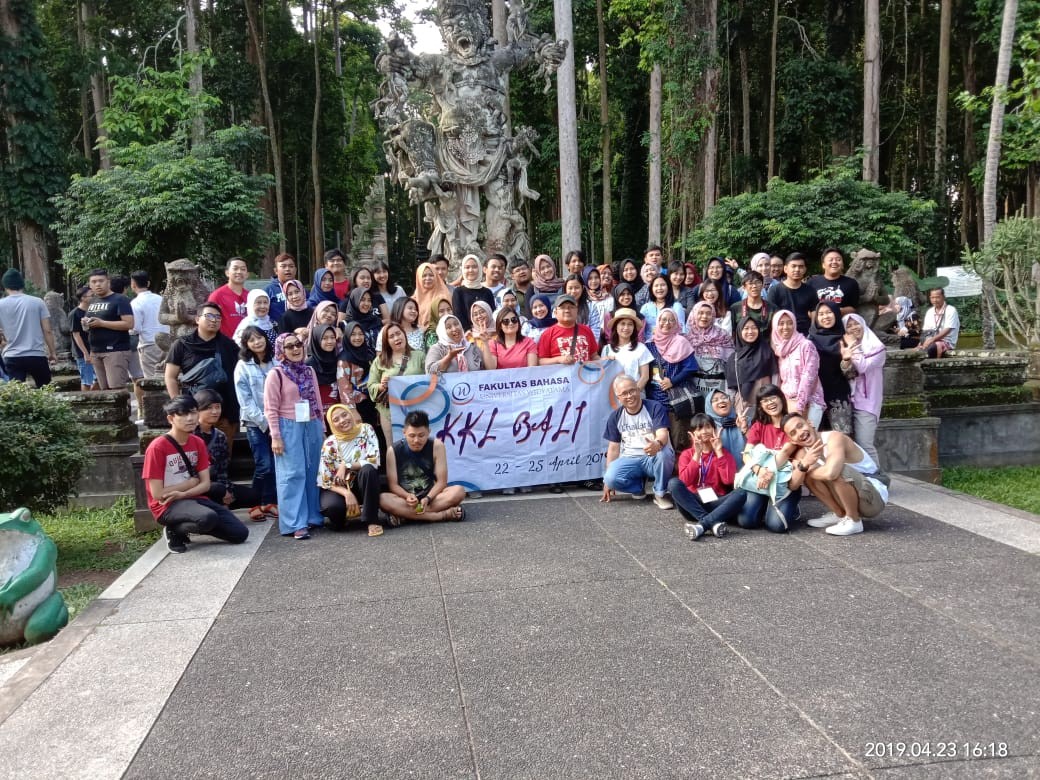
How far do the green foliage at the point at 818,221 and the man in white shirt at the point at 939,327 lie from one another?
13.8ft

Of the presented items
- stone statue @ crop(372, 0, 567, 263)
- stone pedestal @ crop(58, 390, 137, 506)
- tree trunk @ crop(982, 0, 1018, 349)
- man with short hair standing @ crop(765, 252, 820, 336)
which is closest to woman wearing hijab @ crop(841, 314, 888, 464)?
man with short hair standing @ crop(765, 252, 820, 336)

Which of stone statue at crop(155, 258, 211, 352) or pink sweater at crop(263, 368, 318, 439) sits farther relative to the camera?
stone statue at crop(155, 258, 211, 352)

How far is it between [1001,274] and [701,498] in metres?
8.11

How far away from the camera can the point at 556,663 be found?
3.79 metres

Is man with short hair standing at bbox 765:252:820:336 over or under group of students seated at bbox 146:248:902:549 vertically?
over

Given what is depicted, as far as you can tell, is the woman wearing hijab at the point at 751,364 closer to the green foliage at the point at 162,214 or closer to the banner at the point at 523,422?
the banner at the point at 523,422

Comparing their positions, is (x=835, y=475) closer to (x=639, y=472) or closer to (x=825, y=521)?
(x=825, y=521)

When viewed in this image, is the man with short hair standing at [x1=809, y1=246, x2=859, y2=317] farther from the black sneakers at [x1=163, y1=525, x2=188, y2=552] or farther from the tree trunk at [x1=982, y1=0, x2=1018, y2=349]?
the tree trunk at [x1=982, y1=0, x2=1018, y2=349]

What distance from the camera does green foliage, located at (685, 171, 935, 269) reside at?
1508cm

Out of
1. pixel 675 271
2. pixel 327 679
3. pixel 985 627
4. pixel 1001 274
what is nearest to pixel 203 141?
pixel 675 271

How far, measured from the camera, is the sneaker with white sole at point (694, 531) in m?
5.70

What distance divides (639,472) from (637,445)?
0.82 ft

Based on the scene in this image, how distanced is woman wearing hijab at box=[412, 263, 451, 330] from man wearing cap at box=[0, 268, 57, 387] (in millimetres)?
4175

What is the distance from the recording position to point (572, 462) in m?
7.48
